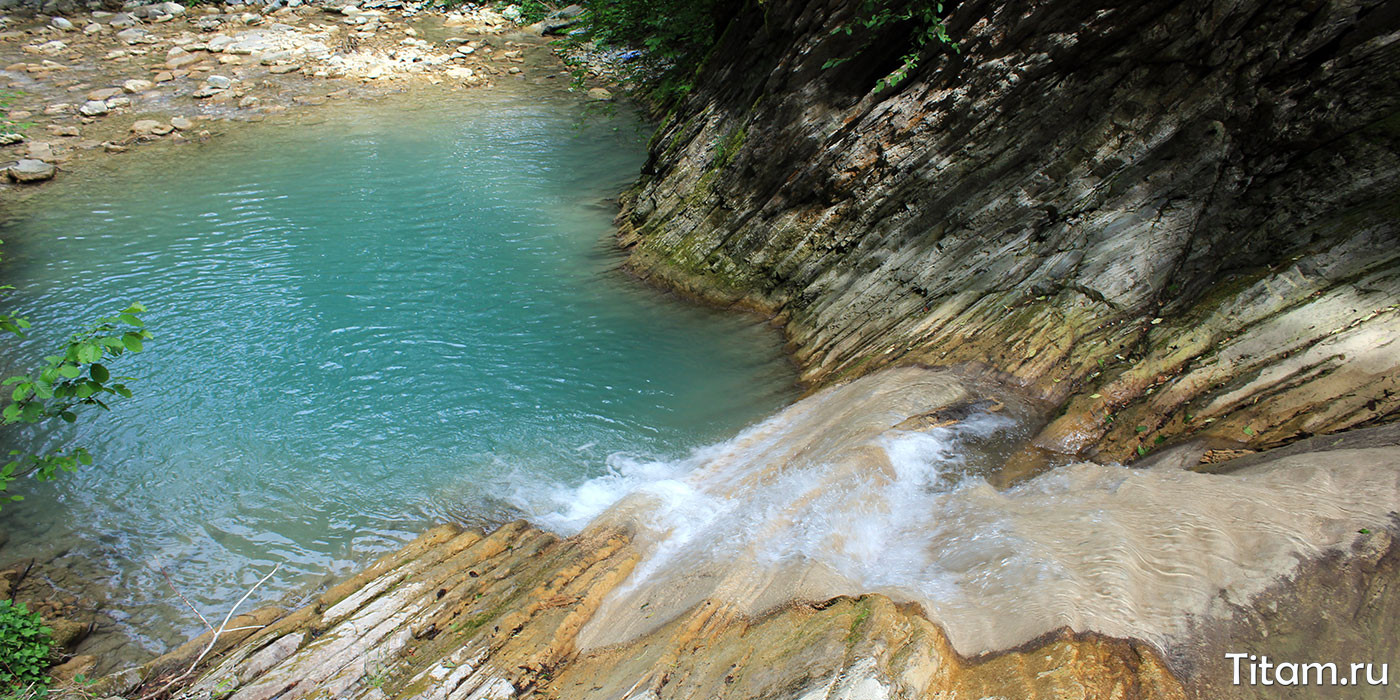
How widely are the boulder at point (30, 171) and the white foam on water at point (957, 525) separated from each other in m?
15.7

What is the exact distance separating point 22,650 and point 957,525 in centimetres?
663

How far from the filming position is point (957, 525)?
17.4ft

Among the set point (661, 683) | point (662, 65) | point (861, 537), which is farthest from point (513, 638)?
point (662, 65)

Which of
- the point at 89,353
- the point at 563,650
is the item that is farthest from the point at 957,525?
the point at 89,353

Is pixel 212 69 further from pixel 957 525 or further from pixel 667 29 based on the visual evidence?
pixel 957 525

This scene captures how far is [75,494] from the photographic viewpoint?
24.2 ft

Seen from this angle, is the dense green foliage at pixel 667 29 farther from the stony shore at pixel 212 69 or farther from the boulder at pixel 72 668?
the boulder at pixel 72 668

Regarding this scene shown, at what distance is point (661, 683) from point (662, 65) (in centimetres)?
1608

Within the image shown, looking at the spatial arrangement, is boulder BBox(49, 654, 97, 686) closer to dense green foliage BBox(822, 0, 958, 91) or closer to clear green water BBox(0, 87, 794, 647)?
clear green water BBox(0, 87, 794, 647)

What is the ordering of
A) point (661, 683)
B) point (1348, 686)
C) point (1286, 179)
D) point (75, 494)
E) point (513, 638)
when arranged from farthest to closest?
point (75, 494) < point (1286, 179) < point (513, 638) < point (661, 683) < point (1348, 686)

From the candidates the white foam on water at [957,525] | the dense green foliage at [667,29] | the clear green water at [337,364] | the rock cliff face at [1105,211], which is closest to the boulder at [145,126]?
the clear green water at [337,364]

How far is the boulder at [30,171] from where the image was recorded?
15.6 meters

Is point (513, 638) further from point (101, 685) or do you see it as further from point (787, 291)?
point (787, 291)

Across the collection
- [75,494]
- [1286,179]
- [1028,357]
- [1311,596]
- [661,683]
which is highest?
[1286,179]
